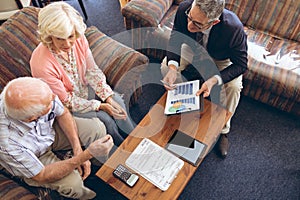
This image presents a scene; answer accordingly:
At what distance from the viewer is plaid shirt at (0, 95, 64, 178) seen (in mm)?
1295

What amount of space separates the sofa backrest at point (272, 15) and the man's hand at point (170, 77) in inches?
32.7

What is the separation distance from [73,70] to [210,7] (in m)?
0.81

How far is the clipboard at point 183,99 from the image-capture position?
1.70 meters

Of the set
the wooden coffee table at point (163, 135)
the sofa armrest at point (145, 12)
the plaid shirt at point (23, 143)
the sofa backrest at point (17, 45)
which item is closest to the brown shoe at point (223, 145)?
the wooden coffee table at point (163, 135)

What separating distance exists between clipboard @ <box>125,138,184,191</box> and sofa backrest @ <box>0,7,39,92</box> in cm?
77

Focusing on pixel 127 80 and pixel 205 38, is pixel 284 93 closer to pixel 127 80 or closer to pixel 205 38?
pixel 205 38

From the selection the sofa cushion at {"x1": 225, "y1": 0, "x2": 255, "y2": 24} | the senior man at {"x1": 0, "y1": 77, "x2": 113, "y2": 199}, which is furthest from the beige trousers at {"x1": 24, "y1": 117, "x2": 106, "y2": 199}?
the sofa cushion at {"x1": 225, "y1": 0, "x2": 255, "y2": 24}

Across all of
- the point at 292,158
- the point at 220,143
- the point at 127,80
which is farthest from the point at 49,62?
the point at 292,158

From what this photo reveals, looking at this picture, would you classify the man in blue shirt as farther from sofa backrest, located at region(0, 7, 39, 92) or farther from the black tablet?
sofa backrest, located at region(0, 7, 39, 92)

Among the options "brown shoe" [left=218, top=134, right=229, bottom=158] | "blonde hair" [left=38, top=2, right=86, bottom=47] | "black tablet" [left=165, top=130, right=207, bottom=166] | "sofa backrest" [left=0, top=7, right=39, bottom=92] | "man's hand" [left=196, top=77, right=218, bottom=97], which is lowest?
"brown shoe" [left=218, top=134, right=229, bottom=158]

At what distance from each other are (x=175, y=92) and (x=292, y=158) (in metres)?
0.97

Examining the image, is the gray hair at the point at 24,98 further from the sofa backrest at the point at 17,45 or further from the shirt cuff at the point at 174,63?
the shirt cuff at the point at 174,63

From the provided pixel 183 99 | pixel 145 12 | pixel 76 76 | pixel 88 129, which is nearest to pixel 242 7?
pixel 145 12

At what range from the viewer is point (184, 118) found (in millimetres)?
1716
